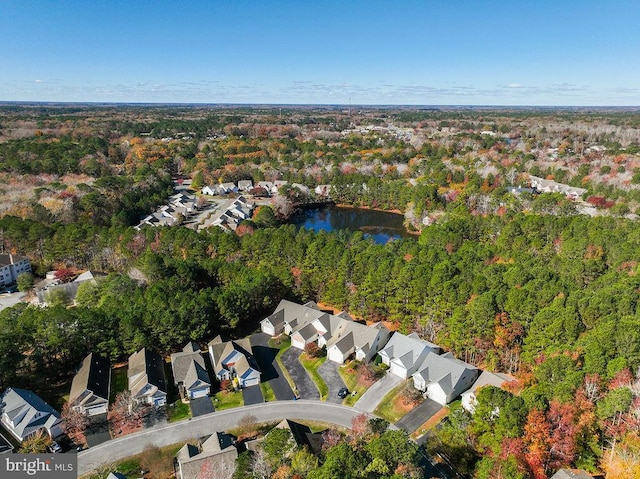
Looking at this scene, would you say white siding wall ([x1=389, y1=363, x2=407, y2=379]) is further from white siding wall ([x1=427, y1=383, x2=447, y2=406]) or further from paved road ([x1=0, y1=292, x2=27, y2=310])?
paved road ([x1=0, y1=292, x2=27, y2=310])

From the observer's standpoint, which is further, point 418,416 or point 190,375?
point 190,375

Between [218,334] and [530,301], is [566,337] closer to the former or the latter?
[530,301]

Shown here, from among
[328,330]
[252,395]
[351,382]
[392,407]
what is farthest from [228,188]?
[392,407]

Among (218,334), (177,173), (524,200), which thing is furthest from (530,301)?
(177,173)

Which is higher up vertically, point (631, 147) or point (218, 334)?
point (631, 147)

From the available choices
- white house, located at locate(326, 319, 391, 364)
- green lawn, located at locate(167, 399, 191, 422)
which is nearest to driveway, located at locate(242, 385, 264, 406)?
green lawn, located at locate(167, 399, 191, 422)

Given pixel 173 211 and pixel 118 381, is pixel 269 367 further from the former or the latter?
pixel 173 211
